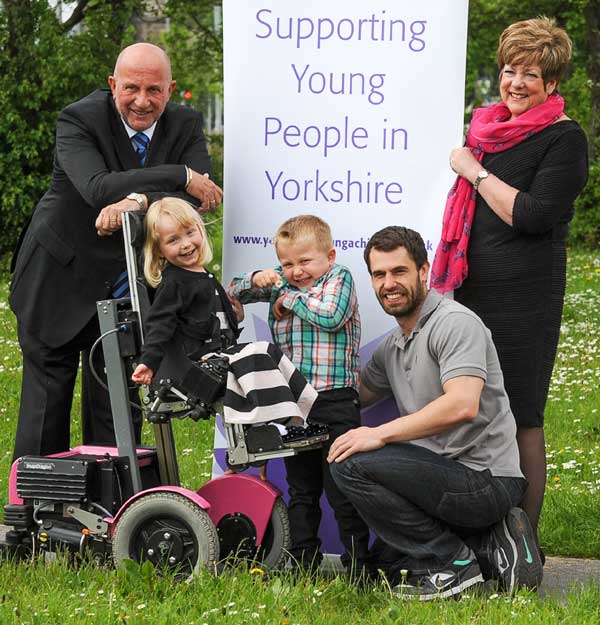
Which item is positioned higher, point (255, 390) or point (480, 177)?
point (480, 177)

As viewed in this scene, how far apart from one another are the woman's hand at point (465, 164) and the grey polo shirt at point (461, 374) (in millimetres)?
471

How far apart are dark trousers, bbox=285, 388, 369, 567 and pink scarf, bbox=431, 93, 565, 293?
2.02 feet

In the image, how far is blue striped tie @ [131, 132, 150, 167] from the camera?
5.02m

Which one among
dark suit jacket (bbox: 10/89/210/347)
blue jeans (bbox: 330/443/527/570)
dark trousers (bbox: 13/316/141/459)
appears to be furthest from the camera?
dark trousers (bbox: 13/316/141/459)

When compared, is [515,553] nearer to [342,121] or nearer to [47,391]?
[342,121]

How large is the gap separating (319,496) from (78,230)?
4.81ft

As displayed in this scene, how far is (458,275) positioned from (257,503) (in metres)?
1.17

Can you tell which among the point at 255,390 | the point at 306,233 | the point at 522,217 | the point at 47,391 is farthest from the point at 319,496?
the point at 522,217

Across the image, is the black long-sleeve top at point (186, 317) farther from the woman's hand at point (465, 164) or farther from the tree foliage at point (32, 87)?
the tree foliage at point (32, 87)

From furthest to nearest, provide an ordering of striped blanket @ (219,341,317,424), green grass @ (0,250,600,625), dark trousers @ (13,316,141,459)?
1. dark trousers @ (13,316,141,459)
2. striped blanket @ (219,341,317,424)
3. green grass @ (0,250,600,625)

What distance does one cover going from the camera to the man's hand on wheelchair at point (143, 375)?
14.6 feet

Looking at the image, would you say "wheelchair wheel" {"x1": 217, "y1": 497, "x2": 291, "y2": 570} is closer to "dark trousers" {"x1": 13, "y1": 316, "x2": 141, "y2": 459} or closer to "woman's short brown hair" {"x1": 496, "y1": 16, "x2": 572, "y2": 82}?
"dark trousers" {"x1": 13, "y1": 316, "x2": 141, "y2": 459}

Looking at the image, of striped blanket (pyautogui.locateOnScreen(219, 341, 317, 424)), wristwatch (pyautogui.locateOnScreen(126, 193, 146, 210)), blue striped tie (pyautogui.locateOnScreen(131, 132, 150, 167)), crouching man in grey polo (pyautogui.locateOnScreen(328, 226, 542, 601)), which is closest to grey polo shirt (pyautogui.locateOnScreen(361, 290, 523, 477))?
crouching man in grey polo (pyautogui.locateOnScreen(328, 226, 542, 601))

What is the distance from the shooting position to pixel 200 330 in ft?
15.0
